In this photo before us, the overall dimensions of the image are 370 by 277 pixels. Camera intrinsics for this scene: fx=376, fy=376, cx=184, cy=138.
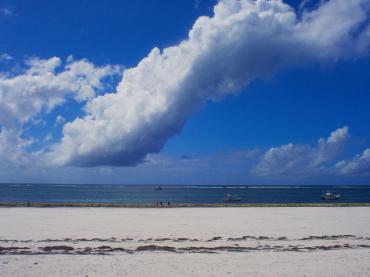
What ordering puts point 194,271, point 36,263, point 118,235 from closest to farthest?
point 194,271, point 36,263, point 118,235

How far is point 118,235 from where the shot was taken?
67.2ft

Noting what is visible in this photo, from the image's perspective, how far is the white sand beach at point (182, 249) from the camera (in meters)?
12.6

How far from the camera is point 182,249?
1638 cm

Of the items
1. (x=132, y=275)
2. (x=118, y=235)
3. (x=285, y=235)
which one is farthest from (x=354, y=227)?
(x=132, y=275)

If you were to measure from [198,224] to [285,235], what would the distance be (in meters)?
6.88

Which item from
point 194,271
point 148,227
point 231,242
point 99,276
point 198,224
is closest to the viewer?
point 99,276

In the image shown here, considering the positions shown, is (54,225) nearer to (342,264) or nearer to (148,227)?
(148,227)

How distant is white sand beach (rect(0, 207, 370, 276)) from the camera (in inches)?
495

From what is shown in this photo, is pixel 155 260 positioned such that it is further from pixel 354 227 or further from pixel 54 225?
pixel 354 227

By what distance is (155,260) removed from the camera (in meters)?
14.0

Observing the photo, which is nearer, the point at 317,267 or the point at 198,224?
the point at 317,267

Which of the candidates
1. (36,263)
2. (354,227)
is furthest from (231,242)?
(354,227)

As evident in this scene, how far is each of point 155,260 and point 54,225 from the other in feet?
42.9

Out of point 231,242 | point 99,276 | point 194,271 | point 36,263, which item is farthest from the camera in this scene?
point 231,242
